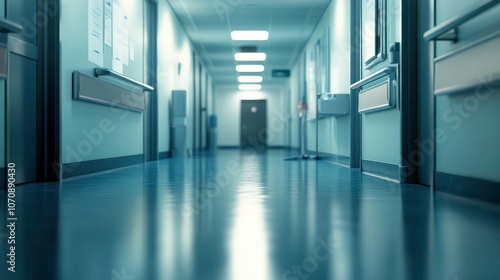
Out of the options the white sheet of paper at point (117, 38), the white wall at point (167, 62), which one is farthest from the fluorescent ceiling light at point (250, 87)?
the white sheet of paper at point (117, 38)

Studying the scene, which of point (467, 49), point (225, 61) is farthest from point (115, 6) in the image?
point (225, 61)

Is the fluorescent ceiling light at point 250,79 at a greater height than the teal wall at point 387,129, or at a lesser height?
greater

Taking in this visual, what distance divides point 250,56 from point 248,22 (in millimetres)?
3719

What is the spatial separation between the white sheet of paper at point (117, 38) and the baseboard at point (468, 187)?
3.86m

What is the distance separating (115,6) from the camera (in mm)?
5398

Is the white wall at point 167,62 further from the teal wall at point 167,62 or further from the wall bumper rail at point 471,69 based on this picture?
the wall bumper rail at point 471,69

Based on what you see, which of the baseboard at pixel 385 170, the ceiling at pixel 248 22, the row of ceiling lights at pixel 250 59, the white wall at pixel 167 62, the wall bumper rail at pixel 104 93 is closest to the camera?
the baseboard at pixel 385 170

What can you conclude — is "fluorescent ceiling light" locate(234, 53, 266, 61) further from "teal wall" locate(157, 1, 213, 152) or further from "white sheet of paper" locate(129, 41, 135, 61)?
"white sheet of paper" locate(129, 41, 135, 61)

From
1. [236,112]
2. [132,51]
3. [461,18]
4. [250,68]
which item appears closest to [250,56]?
[250,68]

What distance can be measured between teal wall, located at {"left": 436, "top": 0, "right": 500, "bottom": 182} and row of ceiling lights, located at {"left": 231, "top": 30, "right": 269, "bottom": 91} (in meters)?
7.38

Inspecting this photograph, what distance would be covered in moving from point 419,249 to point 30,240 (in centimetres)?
135

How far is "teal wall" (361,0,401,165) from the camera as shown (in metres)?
4.04

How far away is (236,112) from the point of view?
69.4 feet

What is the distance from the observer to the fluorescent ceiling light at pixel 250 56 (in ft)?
41.9
